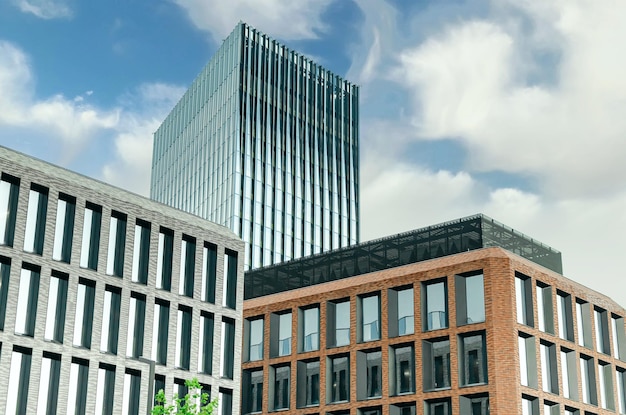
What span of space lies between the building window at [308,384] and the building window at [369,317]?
12.8ft

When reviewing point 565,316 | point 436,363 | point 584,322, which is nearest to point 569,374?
point 565,316

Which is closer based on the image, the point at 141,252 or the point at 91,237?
the point at 91,237

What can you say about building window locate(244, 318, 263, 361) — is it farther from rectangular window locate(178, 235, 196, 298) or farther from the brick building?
rectangular window locate(178, 235, 196, 298)

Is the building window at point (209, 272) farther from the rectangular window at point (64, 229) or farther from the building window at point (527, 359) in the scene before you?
the building window at point (527, 359)

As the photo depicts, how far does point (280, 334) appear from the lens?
65.7m

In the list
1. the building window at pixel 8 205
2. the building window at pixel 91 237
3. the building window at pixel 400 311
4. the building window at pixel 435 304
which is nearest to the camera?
the building window at pixel 8 205

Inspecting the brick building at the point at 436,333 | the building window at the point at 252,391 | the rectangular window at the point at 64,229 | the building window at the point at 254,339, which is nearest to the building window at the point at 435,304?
the brick building at the point at 436,333

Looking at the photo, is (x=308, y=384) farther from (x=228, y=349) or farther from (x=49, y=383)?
(x=49, y=383)

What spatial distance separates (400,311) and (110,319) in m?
19.7

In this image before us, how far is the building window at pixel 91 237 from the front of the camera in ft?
156

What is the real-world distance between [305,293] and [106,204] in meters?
19.8

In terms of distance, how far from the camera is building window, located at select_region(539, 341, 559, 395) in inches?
2277

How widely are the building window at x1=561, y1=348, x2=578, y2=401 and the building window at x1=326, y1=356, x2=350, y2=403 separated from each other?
42.8ft

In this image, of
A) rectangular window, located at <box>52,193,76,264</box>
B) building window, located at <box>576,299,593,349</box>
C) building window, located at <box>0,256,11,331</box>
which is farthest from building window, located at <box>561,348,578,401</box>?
building window, located at <box>0,256,11,331</box>
